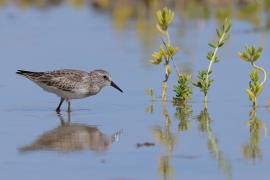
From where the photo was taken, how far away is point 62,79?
12.5 meters

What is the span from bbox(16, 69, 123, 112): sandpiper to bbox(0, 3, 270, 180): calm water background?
23 centimetres

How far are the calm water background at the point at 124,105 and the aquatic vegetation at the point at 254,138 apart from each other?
2.3 inches

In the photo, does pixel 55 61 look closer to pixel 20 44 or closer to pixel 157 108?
pixel 20 44

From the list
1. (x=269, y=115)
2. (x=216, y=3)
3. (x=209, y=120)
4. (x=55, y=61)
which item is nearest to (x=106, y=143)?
(x=209, y=120)

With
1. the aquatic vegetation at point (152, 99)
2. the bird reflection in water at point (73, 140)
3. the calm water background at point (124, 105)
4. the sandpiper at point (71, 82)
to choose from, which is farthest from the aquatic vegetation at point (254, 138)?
the sandpiper at point (71, 82)

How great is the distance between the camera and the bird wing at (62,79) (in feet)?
40.9

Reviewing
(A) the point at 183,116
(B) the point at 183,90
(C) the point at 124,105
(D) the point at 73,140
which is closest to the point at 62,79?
(C) the point at 124,105

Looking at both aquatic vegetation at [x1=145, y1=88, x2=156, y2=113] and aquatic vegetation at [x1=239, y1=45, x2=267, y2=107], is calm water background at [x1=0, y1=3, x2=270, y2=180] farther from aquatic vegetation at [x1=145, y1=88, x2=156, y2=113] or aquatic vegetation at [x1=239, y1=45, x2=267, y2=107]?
aquatic vegetation at [x1=239, y1=45, x2=267, y2=107]

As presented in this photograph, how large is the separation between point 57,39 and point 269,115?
841 centimetres

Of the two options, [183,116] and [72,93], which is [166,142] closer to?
[183,116]

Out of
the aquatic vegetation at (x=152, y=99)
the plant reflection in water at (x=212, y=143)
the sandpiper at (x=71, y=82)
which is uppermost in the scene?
the sandpiper at (x=71, y=82)

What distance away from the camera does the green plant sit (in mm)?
12211

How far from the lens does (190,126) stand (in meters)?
10.7

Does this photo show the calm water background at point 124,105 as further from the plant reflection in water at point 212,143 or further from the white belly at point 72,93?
the white belly at point 72,93
